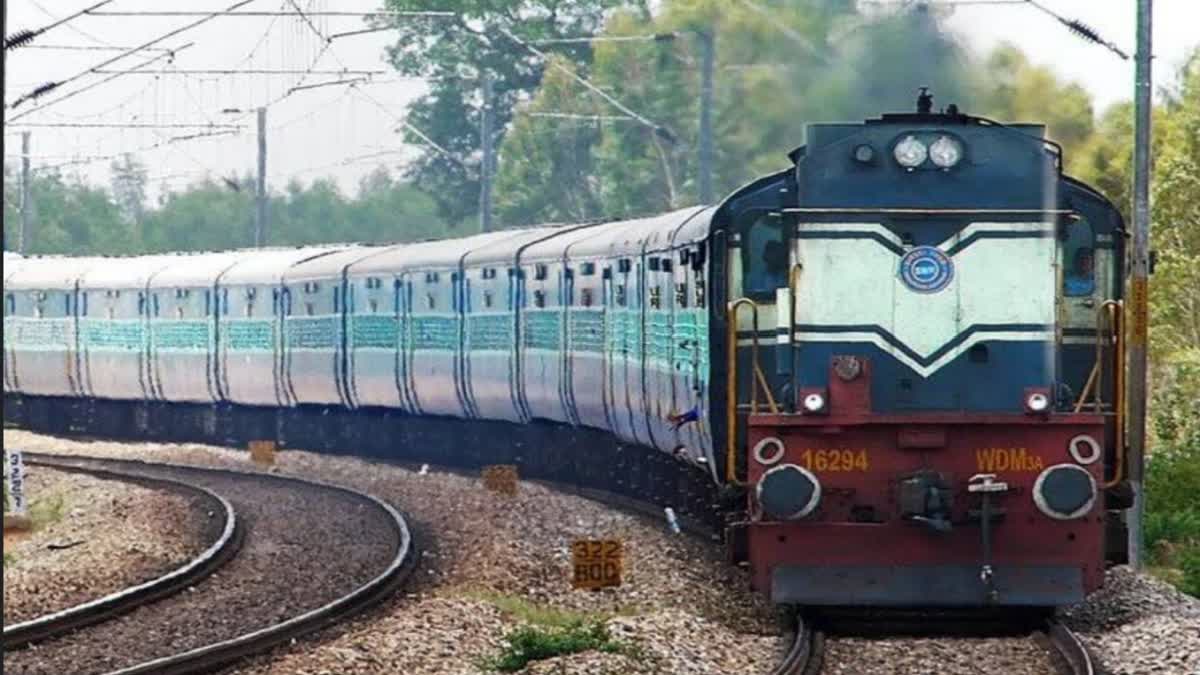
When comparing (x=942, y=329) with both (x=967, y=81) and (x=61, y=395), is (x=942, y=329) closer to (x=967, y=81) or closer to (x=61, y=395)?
(x=967, y=81)

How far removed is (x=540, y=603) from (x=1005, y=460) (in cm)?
342

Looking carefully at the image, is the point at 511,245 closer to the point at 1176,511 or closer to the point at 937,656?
the point at 1176,511

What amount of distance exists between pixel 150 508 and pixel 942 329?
10920mm

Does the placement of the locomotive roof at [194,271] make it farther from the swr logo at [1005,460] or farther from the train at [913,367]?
the swr logo at [1005,460]

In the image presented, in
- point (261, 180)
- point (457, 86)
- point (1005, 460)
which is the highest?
point (457, 86)

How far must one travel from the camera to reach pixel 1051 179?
1349 centimetres

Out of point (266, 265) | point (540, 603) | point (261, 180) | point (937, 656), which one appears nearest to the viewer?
point (937, 656)

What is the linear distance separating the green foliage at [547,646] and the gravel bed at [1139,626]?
241cm

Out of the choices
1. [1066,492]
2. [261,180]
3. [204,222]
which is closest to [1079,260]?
[1066,492]

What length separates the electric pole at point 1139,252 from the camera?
18.0 meters

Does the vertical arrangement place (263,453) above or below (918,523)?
below

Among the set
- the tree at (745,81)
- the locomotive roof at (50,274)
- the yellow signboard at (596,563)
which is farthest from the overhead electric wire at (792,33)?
the locomotive roof at (50,274)

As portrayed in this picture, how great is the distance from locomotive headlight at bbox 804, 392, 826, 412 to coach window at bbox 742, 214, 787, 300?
0.78 metres

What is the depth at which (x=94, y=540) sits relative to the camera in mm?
19938
